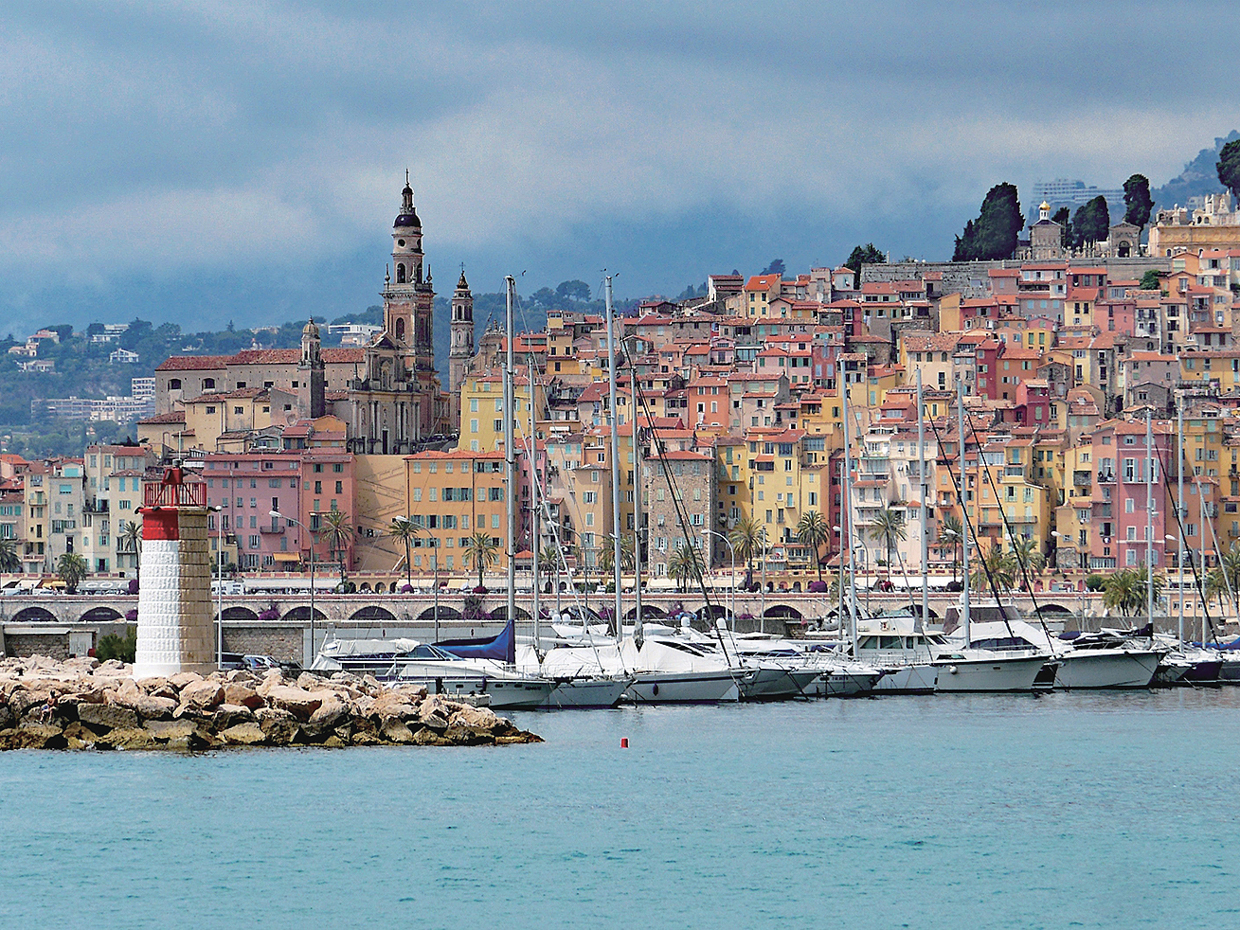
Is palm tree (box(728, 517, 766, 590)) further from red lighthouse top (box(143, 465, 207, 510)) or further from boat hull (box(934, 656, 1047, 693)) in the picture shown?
red lighthouse top (box(143, 465, 207, 510))

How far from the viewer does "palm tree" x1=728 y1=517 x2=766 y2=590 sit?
3898 inches

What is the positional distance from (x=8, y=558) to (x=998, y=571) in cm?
4919

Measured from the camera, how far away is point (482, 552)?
100500 millimetres

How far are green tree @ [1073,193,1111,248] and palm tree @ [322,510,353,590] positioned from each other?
200 feet

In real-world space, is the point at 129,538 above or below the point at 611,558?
above

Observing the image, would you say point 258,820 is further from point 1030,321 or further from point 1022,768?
point 1030,321

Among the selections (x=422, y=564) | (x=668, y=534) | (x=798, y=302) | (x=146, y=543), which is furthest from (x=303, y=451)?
(x=146, y=543)

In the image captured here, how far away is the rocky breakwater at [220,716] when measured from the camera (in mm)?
40750

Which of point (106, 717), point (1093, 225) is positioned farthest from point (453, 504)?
point (106, 717)

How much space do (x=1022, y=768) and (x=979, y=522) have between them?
56618 millimetres

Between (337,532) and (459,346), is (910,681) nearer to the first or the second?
(337,532)

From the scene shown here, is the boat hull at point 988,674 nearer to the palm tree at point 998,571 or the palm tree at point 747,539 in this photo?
the palm tree at point 998,571

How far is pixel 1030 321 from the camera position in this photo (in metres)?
121

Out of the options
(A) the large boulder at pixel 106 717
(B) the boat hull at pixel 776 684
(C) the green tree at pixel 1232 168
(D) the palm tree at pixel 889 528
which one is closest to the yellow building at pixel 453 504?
(D) the palm tree at pixel 889 528
